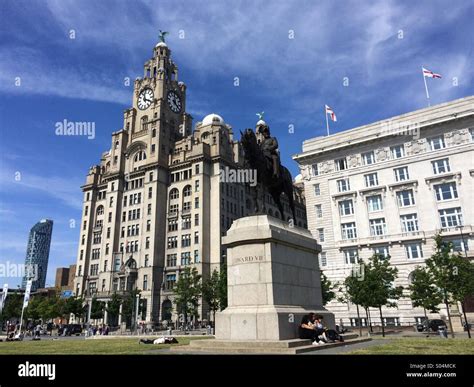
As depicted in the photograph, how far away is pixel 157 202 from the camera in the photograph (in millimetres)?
87062

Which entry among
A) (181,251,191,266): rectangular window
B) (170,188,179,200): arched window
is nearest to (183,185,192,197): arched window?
(170,188,179,200): arched window

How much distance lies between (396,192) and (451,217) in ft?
25.9

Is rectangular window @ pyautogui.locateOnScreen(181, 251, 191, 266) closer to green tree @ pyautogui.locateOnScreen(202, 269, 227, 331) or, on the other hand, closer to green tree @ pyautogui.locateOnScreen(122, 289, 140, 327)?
green tree @ pyautogui.locateOnScreen(122, 289, 140, 327)

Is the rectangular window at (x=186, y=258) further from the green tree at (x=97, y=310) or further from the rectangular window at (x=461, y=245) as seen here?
the rectangular window at (x=461, y=245)

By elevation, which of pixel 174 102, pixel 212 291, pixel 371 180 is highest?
pixel 174 102

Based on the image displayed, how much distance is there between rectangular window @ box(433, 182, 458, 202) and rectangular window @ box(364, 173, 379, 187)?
8.09 meters

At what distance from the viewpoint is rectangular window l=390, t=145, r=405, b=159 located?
5531 cm

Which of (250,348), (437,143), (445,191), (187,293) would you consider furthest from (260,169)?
(187,293)

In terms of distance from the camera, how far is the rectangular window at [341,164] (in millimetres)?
59741

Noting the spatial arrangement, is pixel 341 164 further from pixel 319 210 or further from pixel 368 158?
pixel 319 210

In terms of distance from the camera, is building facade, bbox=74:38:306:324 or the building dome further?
the building dome

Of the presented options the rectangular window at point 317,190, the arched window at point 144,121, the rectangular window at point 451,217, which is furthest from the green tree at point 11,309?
the rectangular window at point 451,217
